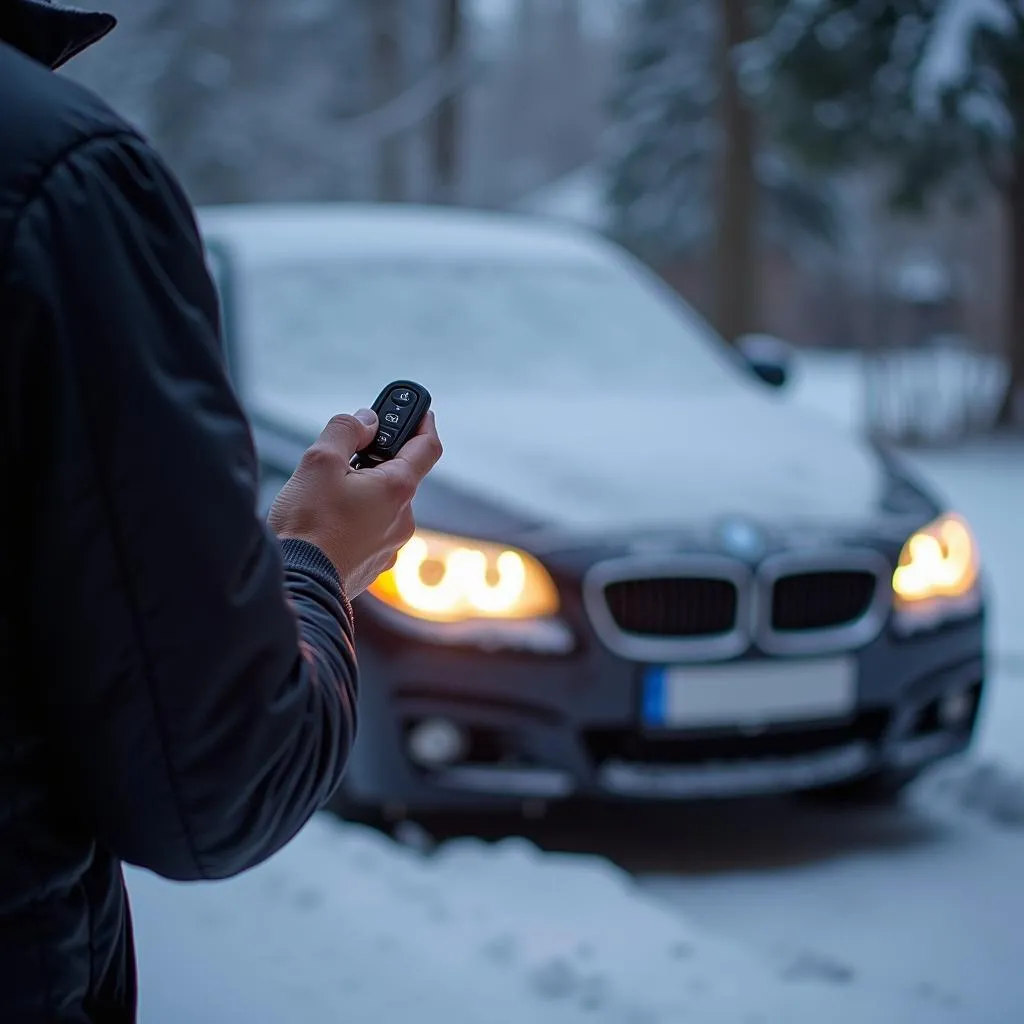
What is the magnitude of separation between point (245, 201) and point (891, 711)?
27878mm

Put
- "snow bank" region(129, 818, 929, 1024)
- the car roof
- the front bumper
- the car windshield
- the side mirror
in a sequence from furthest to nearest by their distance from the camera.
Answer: the side mirror < the car roof < the car windshield < the front bumper < "snow bank" region(129, 818, 929, 1024)

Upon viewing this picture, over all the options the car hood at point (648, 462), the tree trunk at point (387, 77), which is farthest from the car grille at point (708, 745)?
the tree trunk at point (387, 77)

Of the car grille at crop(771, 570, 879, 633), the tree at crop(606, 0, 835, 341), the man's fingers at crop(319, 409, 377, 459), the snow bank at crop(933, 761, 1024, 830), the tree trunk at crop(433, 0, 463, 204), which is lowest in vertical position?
the tree at crop(606, 0, 835, 341)

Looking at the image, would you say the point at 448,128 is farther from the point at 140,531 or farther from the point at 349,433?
the point at 140,531

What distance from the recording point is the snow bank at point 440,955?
8.38ft

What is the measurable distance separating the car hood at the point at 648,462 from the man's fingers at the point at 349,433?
7.50 feet

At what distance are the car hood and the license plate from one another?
348 millimetres

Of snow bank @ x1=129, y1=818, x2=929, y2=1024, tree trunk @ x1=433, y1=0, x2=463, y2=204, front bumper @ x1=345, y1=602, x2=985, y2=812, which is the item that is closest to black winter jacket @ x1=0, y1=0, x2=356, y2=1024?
snow bank @ x1=129, y1=818, x2=929, y2=1024

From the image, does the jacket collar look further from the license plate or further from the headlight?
the headlight

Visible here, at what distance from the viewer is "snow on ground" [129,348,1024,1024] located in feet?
8.59

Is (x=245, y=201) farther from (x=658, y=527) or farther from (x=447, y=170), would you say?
(x=658, y=527)

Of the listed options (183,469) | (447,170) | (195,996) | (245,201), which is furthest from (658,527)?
(245,201)

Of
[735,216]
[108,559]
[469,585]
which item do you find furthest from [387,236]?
[735,216]

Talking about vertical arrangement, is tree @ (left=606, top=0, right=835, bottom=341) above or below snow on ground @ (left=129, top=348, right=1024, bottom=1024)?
below
